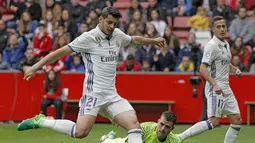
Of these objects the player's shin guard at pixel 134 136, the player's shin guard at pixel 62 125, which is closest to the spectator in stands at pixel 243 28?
the player's shin guard at pixel 62 125

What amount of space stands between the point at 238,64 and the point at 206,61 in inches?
271

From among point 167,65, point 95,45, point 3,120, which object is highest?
point 95,45

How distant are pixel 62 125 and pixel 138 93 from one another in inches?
314

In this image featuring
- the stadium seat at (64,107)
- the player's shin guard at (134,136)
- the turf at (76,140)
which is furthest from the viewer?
the stadium seat at (64,107)

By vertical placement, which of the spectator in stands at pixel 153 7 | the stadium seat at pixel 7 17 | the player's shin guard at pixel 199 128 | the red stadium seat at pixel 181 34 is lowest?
the player's shin guard at pixel 199 128

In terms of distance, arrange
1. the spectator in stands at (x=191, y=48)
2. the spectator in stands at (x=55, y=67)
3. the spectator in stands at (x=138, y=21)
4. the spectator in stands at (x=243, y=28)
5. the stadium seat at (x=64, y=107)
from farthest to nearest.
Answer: the spectator in stands at (x=138, y=21) → the spectator in stands at (x=243, y=28) → the spectator in stands at (x=191, y=48) → the stadium seat at (x=64, y=107) → the spectator in stands at (x=55, y=67)

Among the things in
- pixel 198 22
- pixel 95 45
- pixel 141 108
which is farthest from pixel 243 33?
pixel 95 45

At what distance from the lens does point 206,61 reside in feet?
42.7

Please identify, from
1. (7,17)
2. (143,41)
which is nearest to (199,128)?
(143,41)

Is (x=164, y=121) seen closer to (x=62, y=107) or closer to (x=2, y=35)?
(x=62, y=107)

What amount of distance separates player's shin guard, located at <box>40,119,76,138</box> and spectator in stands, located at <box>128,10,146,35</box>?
384 inches

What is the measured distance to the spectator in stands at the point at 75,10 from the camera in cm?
2278

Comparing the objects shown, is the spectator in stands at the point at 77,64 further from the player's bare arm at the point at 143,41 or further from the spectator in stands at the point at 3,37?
the player's bare arm at the point at 143,41

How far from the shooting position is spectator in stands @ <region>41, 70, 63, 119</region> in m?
19.0
